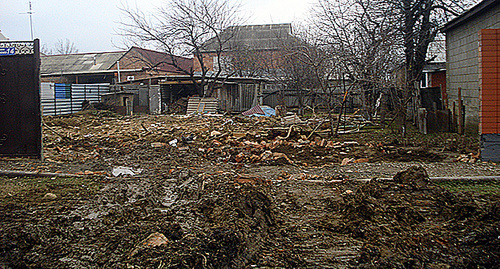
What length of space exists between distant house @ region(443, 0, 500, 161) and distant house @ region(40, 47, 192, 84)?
20771mm

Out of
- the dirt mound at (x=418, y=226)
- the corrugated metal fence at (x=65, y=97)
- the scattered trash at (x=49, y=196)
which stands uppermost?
the corrugated metal fence at (x=65, y=97)

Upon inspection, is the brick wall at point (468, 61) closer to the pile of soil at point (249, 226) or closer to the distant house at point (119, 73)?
the pile of soil at point (249, 226)

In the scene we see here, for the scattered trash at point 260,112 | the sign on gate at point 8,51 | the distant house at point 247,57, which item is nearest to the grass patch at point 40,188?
the sign on gate at point 8,51

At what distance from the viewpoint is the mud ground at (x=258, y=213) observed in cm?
321

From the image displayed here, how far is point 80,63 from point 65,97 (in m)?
16.3

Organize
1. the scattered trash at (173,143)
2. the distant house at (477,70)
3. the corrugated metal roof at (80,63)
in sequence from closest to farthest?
the distant house at (477,70) < the scattered trash at (173,143) < the corrugated metal roof at (80,63)

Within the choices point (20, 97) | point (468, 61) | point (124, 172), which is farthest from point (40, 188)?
point (468, 61)

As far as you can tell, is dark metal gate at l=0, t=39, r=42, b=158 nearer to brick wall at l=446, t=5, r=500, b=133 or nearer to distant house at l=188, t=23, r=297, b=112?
brick wall at l=446, t=5, r=500, b=133

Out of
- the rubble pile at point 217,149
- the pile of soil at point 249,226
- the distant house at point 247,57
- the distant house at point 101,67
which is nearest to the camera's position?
the pile of soil at point 249,226

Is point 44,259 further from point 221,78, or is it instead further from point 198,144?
point 221,78

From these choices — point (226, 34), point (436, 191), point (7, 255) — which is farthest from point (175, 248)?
point (226, 34)

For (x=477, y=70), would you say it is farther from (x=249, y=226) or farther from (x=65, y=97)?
(x=65, y=97)

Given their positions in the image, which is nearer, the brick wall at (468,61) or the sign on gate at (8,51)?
the sign on gate at (8,51)

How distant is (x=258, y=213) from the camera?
438cm
